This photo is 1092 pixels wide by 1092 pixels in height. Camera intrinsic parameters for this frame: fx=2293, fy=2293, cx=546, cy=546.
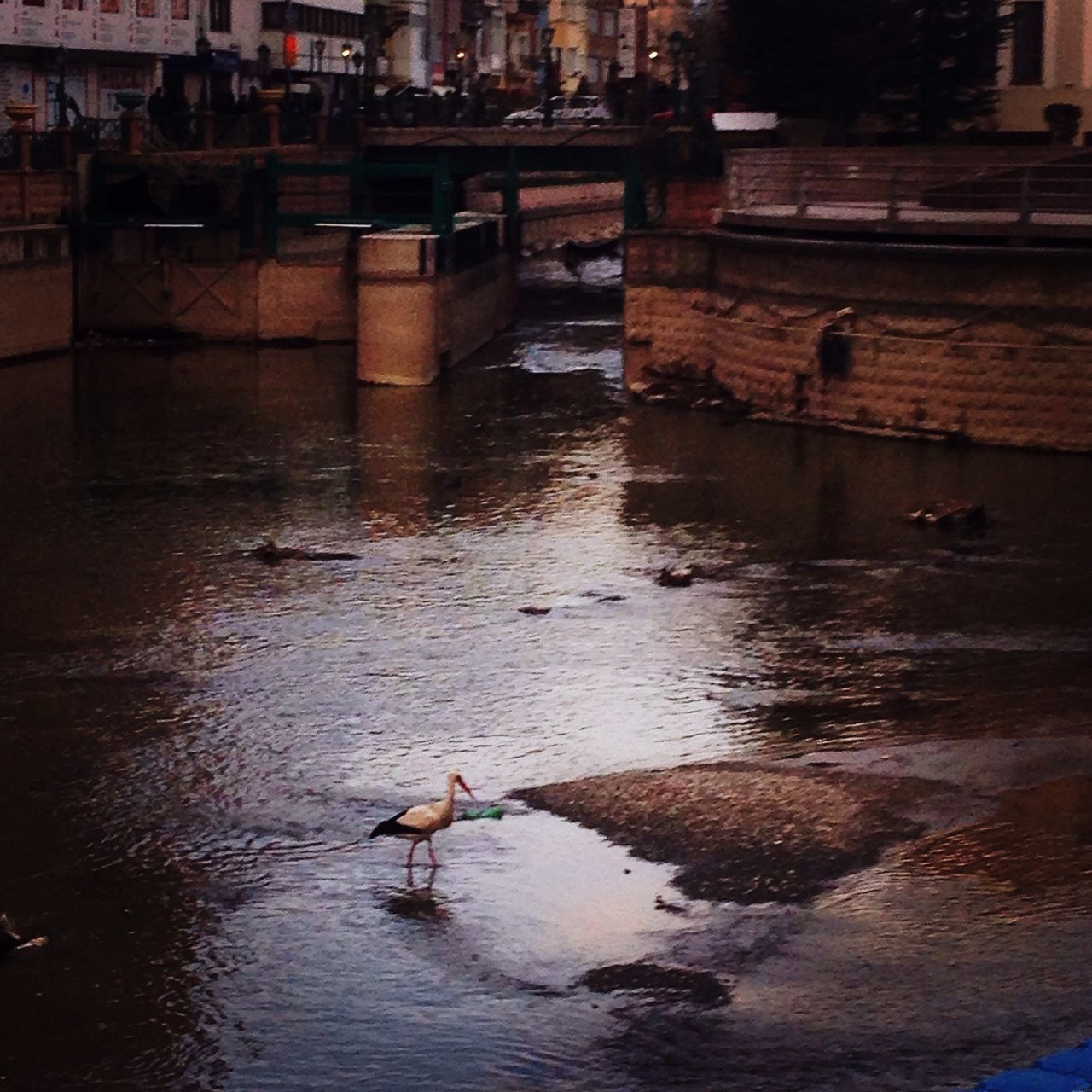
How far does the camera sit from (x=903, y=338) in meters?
28.5

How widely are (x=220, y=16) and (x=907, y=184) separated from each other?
38025mm

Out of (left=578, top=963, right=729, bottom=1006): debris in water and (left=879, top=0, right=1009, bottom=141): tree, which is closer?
(left=578, top=963, right=729, bottom=1006): debris in water

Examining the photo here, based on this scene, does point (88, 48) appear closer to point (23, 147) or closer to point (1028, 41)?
point (23, 147)

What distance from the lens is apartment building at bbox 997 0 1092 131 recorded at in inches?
1838

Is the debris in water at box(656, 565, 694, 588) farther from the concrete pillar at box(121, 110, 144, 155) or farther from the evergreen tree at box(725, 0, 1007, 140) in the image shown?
the concrete pillar at box(121, 110, 144, 155)

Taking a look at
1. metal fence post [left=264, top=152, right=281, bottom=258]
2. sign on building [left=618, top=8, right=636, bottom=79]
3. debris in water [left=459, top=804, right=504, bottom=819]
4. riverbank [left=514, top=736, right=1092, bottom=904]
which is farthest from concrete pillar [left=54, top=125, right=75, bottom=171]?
sign on building [left=618, top=8, right=636, bottom=79]

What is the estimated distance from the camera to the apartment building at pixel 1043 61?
46.7 metres

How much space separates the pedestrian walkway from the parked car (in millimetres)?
49980

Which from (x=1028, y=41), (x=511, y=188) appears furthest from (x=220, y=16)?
(x=1028, y=41)

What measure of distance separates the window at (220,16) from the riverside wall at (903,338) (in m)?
34.8

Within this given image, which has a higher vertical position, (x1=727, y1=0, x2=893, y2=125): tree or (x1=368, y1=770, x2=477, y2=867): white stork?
(x1=727, y1=0, x2=893, y2=125): tree

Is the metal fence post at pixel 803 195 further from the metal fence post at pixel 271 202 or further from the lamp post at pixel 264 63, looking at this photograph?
the lamp post at pixel 264 63

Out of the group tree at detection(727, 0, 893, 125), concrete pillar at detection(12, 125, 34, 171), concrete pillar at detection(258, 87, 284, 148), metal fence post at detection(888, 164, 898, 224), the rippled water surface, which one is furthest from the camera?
concrete pillar at detection(258, 87, 284, 148)

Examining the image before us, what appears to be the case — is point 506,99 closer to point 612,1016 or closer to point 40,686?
point 40,686
